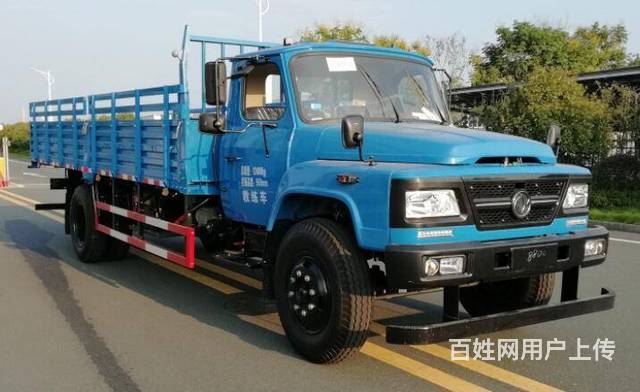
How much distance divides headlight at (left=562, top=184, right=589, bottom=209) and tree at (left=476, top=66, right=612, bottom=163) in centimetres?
1163

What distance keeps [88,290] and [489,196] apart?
15.0 feet

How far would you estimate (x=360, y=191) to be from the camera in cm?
416

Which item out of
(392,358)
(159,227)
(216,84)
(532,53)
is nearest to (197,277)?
(159,227)

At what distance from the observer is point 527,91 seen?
56.6 feet

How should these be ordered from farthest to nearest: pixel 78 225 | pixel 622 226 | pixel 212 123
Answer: pixel 622 226
pixel 78 225
pixel 212 123

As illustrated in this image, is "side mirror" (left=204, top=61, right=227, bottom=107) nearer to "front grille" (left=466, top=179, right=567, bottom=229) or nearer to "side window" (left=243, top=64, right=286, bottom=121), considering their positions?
"side window" (left=243, top=64, right=286, bottom=121)

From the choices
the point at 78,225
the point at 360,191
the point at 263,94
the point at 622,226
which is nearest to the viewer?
the point at 360,191

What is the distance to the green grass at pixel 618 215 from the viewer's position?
41.0ft

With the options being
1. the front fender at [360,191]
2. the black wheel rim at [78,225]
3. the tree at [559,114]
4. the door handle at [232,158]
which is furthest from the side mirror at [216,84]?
the tree at [559,114]

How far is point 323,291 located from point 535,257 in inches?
54.6

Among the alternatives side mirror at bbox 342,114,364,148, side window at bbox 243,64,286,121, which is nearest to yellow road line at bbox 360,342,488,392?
side mirror at bbox 342,114,364,148

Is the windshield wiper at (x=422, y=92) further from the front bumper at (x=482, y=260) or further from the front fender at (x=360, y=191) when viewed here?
the front bumper at (x=482, y=260)

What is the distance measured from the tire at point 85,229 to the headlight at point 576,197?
5782 mm

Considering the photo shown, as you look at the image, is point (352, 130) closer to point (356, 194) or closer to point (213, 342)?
point (356, 194)
